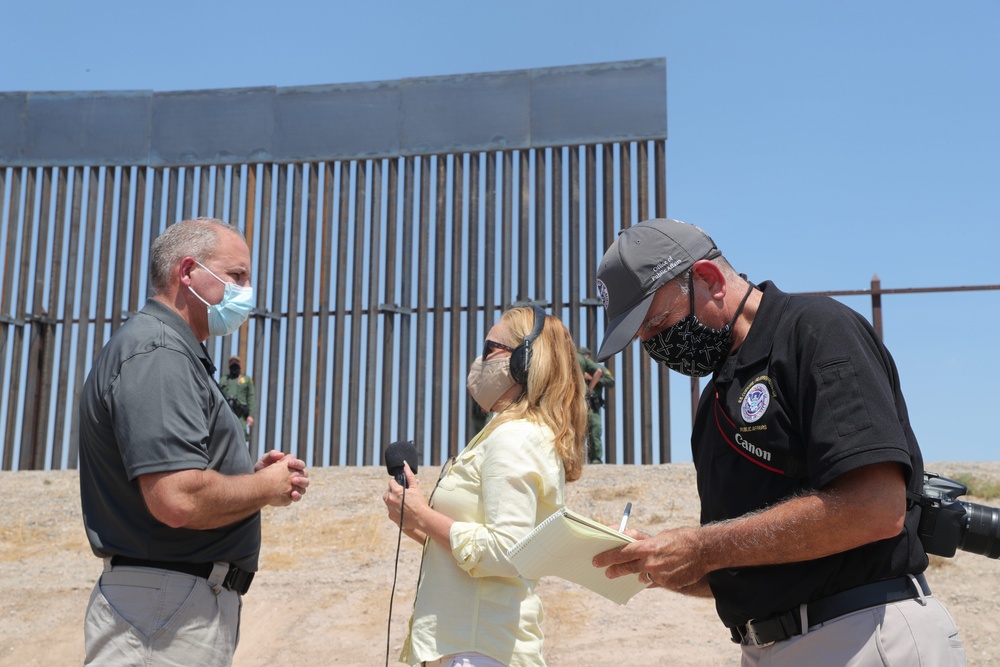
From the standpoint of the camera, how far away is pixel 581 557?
2.44m

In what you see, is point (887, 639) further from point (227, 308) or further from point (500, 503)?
point (227, 308)

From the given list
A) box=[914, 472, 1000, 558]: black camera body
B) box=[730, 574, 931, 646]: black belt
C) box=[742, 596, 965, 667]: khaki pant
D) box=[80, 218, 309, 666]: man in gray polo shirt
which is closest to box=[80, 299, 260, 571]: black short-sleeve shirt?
box=[80, 218, 309, 666]: man in gray polo shirt

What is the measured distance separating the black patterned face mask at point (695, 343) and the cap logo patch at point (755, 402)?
7.7 inches

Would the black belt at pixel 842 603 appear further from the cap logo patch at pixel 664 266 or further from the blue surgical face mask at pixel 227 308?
the blue surgical face mask at pixel 227 308

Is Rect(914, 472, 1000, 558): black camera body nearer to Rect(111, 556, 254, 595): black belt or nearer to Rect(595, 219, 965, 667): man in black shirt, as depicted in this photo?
Rect(595, 219, 965, 667): man in black shirt

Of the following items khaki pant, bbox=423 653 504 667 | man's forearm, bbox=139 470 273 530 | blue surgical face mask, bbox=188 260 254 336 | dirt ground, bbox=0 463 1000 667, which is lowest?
dirt ground, bbox=0 463 1000 667

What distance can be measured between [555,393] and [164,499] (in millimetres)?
1338

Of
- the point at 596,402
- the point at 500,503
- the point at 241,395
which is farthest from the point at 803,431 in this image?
the point at 241,395

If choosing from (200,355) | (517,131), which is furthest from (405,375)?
(200,355)

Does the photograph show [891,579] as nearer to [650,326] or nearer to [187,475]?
[650,326]

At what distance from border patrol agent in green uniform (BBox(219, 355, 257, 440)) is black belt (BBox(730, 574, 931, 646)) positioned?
11033 mm

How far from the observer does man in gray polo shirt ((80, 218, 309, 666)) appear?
112 inches

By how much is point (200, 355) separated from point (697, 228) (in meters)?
1.65

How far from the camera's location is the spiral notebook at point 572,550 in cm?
229
